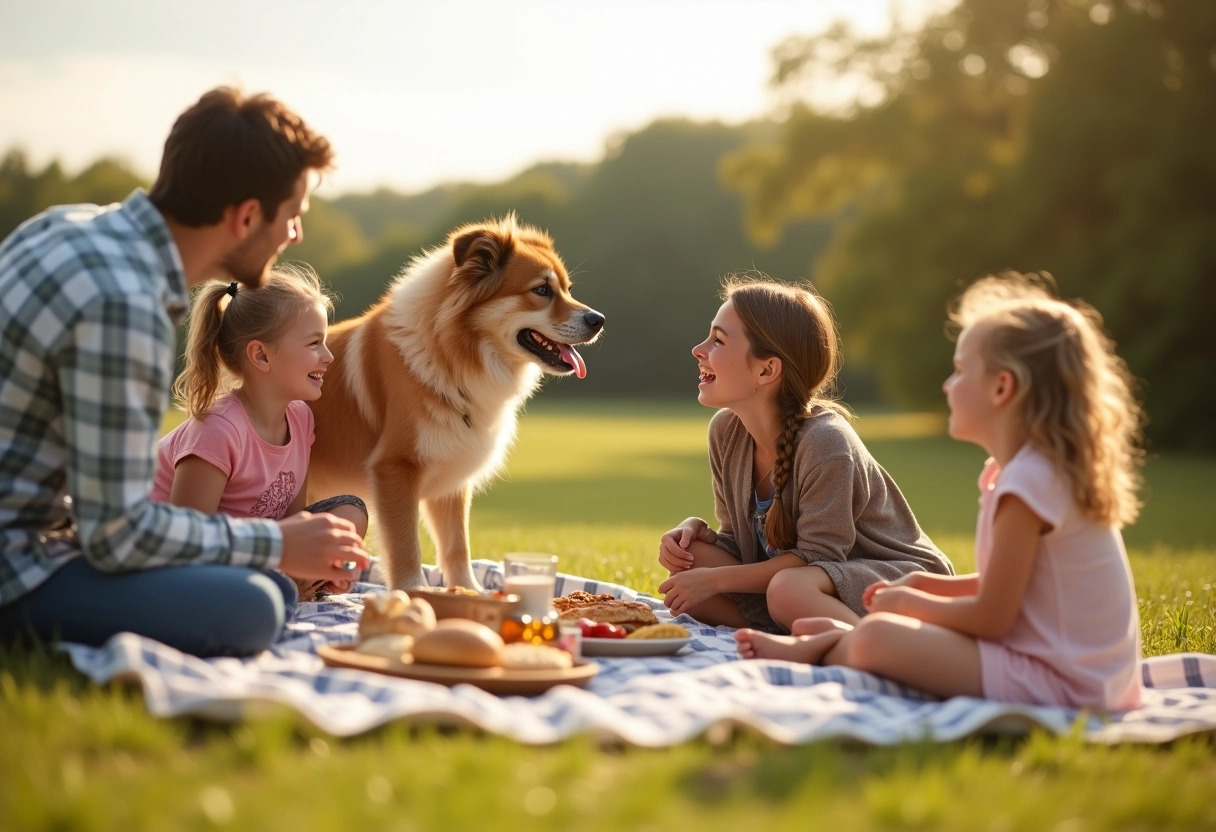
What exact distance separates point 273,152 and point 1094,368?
2440 millimetres

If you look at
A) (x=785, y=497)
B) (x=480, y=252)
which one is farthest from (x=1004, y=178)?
(x=785, y=497)

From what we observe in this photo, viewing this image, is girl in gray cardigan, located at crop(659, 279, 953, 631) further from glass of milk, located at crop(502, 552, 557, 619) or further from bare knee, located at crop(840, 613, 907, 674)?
glass of milk, located at crop(502, 552, 557, 619)

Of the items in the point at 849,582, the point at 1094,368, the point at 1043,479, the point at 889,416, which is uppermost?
the point at 1094,368

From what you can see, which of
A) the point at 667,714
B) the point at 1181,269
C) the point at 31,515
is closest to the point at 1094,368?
the point at 667,714

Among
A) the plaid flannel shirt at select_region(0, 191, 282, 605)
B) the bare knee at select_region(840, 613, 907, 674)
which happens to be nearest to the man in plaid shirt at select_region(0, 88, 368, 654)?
the plaid flannel shirt at select_region(0, 191, 282, 605)

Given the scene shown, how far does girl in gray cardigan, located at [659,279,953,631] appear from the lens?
425 centimetres

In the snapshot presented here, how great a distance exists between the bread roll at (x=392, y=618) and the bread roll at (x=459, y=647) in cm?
14

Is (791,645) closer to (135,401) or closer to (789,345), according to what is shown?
(789,345)

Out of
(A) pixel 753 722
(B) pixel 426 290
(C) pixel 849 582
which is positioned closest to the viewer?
(A) pixel 753 722

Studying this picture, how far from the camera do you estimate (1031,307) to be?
3279mm

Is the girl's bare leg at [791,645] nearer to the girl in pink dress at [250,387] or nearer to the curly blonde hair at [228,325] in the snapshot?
the girl in pink dress at [250,387]

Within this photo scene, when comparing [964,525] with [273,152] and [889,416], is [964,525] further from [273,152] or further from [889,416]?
[889,416]

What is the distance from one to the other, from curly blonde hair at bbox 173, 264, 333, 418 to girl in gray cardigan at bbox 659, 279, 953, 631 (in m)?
1.65

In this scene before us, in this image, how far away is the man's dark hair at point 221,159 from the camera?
10.5 ft
